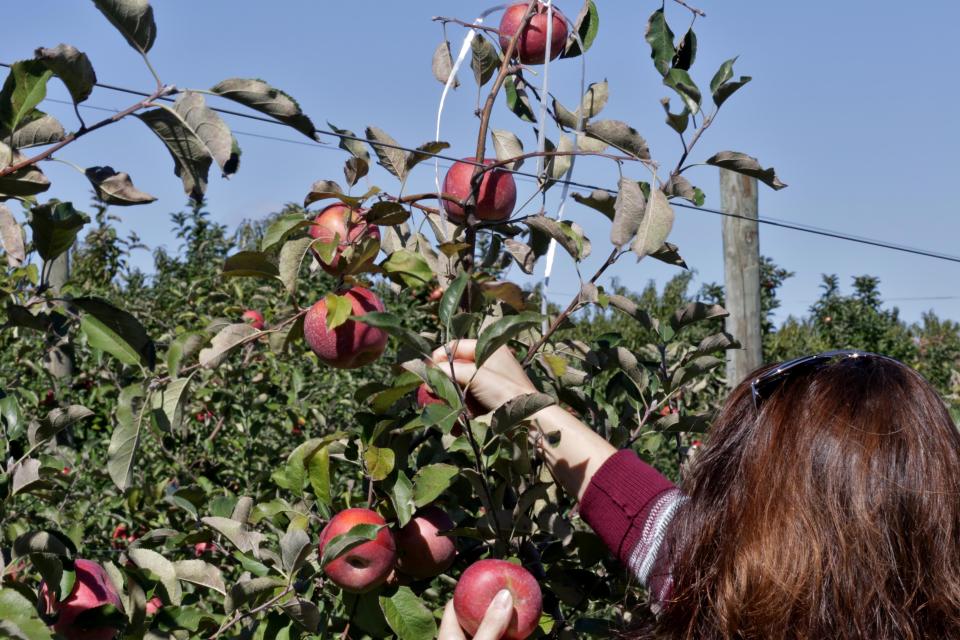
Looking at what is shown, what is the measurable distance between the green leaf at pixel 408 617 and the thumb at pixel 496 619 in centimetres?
11

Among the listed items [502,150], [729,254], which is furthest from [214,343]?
[729,254]

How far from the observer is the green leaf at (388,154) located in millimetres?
1423

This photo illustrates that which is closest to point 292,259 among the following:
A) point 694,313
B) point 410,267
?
point 410,267

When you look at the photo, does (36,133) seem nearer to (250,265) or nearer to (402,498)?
(250,265)

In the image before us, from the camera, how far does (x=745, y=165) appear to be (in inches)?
55.4

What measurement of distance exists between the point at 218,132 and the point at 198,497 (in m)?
0.73

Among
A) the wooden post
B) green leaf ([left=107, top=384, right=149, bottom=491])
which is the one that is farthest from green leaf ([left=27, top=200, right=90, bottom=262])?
the wooden post

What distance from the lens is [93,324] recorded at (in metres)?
1.06

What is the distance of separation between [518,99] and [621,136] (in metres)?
0.26

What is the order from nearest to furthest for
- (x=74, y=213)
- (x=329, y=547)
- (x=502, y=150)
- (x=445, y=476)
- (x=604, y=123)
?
(x=74, y=213), (x=329, y=547), (x=445, y=476), (x=604, y=123), (x=502, y=150)

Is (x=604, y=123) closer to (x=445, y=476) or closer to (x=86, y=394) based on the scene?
(x=445, y=476)

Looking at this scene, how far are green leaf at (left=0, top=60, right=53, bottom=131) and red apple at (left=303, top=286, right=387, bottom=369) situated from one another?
0.45 m

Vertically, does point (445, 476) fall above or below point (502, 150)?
below

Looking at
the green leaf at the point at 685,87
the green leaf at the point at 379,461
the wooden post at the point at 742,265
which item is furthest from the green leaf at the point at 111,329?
the wooden post at the point at 742,265
